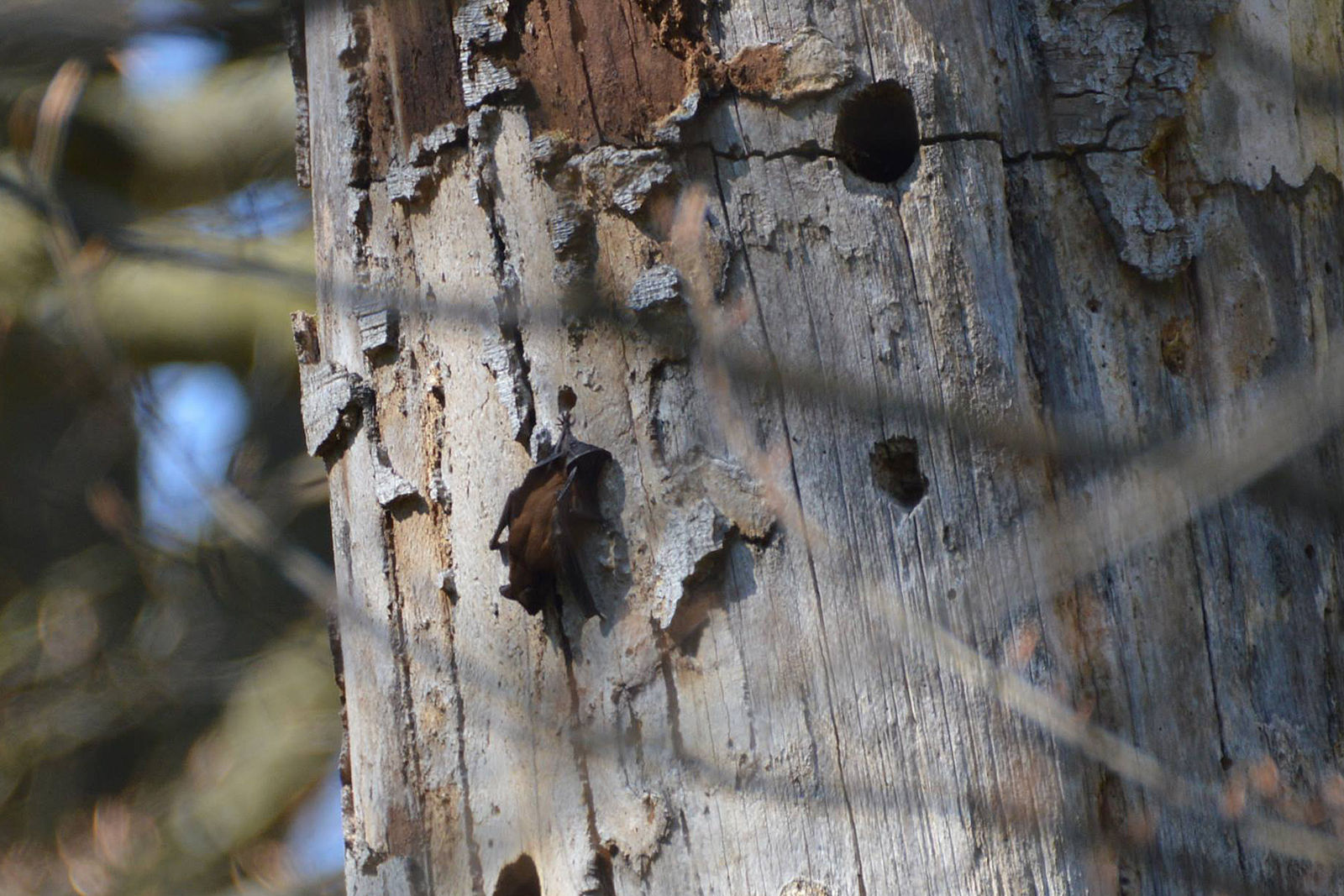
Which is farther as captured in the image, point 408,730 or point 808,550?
point 408,730

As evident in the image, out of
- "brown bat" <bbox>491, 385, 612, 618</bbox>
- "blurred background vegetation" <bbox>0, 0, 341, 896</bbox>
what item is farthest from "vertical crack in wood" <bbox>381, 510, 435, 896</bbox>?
"blurred background vegetation" <bbox>0, 0, 341, 896</bbox>

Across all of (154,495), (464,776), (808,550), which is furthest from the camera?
(154,495)

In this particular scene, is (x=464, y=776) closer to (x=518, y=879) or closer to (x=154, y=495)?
(x=518, y=879)

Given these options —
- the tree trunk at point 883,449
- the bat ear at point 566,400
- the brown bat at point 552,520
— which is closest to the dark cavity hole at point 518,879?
the tree trunk at point 883,449

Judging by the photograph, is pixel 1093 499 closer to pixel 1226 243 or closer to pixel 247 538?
pixel 1226 243

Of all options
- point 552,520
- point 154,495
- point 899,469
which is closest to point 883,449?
point 899,469

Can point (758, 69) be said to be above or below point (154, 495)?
below

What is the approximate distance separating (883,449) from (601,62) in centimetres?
43

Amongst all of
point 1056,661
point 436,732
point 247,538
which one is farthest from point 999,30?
point 247,538

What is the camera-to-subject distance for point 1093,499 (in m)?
0.94

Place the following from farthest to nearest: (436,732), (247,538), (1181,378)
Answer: (247,538), (436,732), (1181,378)

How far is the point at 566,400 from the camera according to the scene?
1039 mm

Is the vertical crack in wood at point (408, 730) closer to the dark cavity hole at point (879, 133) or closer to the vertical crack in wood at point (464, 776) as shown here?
the vertical crack in wood at point (464, 776)

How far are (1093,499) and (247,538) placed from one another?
2.40 metres
